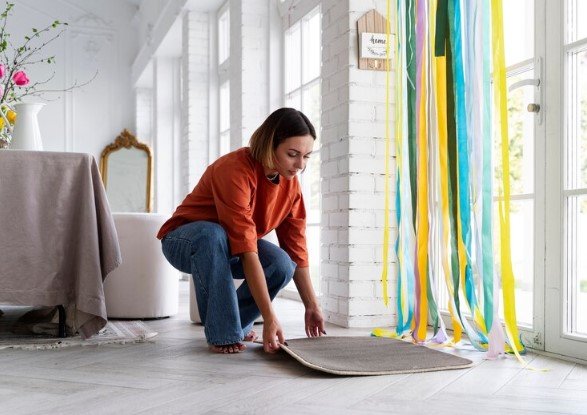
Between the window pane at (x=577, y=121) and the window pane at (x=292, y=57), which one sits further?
the window pane at (x=292, y=57)

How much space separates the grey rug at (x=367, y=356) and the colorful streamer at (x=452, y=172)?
7.2 inches

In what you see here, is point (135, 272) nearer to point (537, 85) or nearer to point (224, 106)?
point (537, 85)

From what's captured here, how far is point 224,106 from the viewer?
5.81 meters

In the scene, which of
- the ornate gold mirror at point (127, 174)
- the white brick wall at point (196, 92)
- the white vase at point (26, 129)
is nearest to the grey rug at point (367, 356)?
the white vase at point (26, 129)

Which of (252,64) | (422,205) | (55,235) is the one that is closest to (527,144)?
(422,205)

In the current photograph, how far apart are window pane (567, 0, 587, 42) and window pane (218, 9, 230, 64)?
3728mm

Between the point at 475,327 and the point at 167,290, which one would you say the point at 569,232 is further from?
the point at 167,290

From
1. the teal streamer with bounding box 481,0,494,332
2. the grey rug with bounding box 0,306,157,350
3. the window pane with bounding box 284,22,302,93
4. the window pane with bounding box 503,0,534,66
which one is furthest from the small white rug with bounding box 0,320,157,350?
A: the window pane with bounding box 284,22,302,93

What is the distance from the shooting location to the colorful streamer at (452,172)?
2.26 metres

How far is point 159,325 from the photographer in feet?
10.0

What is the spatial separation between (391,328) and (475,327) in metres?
0.65

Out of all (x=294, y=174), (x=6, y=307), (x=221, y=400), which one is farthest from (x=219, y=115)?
(x=221, y=400)

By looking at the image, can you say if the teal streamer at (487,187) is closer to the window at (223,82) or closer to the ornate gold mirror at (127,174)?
the window at (223,82)

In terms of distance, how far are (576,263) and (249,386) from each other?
112cm
